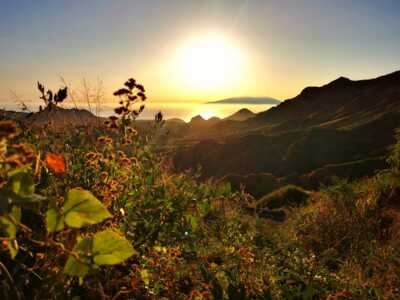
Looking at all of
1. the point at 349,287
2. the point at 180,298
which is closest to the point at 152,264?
the point at 180,298

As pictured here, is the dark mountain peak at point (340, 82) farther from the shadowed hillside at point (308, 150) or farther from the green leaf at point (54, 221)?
the green leaf at point (54, 221)

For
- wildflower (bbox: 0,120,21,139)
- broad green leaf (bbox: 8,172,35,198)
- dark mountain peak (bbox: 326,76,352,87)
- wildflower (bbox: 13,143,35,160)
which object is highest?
dark mountain peak (bbox: 326,76,352,87)

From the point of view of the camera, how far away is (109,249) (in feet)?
3.39

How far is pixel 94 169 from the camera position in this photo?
3.19 meters

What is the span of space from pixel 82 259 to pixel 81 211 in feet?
0.43

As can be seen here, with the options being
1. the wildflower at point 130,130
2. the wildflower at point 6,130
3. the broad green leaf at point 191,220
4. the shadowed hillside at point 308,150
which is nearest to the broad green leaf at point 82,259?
the wildflower at point 6,130

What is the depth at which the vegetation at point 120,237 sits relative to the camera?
968 mm

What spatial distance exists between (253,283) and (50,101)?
205cm

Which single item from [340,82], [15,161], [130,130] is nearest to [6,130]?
[15,161]

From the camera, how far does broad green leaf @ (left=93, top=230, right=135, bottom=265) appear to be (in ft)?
3.36

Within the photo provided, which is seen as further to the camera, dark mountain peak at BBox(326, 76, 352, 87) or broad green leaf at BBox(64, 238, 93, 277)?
dark mountain peak at BBox(326, 76, 352, 87)

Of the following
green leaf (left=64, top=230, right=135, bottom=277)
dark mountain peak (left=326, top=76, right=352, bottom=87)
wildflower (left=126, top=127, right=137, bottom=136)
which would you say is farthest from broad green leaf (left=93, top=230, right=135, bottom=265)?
dark mountain peak (left=326, top=76, right=352, bottom=87)

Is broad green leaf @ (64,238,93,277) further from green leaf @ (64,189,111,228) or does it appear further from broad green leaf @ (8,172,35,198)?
broad green leaf @ (8,172,35,198)

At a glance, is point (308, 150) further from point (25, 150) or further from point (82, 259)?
point (25, 150)
